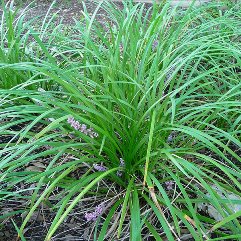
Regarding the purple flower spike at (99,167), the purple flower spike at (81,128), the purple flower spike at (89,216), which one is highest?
the purple flower spike at (81,128)

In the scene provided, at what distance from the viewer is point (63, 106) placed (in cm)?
154

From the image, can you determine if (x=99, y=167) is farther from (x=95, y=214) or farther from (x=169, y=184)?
(x=169, y=184)

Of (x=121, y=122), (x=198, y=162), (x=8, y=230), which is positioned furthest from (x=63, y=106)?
(x=198, y=162)

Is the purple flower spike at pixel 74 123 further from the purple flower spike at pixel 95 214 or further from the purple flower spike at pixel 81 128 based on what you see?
the purple flower spike at pixel 95 214

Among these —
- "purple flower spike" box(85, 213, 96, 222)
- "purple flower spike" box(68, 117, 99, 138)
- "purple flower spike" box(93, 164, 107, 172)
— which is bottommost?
"purple flower spike" box(85, 213, 96, 222)

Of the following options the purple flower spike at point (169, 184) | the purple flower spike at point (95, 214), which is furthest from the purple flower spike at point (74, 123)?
the purple flower spike at point (169, 184)

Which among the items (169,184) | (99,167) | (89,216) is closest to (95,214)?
(89,216)

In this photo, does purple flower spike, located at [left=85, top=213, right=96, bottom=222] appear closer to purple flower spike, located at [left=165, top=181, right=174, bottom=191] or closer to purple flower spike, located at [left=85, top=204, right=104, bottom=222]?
purple flower spike, located at [left=85, top=204, right=104, bottom=222]

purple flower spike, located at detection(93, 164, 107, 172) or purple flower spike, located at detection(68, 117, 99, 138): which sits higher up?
purple flower spike, located at detection(68, 117, 99, 138)

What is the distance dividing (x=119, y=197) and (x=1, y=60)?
984mm

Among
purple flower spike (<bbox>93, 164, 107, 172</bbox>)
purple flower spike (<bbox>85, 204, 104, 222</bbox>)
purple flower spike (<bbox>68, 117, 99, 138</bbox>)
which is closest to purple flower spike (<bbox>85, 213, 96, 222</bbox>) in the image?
purple flower spike (<bbox>85, 204, 104, 222</bbox>)

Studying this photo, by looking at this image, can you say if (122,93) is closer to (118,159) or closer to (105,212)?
(118,159)

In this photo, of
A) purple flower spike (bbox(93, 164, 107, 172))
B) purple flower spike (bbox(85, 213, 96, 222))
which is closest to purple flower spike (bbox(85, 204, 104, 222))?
purple flower spike (bbox(85, 213, 96, 222))

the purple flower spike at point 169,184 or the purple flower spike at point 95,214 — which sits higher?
the purple flower spike at point 169,184
